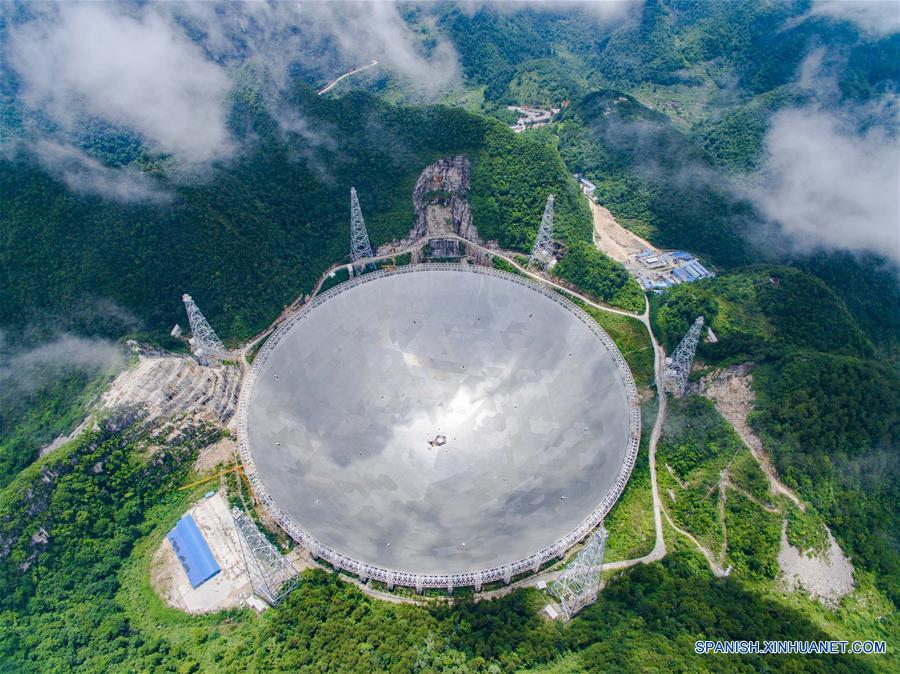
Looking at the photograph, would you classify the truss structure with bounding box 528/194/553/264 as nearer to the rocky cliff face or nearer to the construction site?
the rocky cliff face

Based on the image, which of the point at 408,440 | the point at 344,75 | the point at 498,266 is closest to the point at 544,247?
the point at 498,266

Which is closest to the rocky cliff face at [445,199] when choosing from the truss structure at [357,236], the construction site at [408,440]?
the truss structure at [357,236]

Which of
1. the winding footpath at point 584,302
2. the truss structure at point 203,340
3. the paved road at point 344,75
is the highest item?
the paved road at point 344,75

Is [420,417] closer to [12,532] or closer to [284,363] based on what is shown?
[284,363]

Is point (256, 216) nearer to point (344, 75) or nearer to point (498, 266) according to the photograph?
point (498, 266)

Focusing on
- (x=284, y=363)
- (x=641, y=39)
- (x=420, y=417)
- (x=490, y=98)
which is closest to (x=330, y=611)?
(x=420, y=417)

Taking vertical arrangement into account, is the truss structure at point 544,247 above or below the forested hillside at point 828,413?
above

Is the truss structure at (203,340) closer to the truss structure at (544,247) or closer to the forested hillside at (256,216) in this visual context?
the forested hillside at (256,216)
